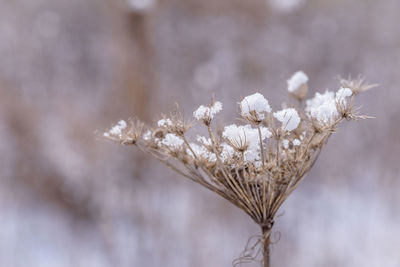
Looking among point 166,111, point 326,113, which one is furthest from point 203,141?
point 166,111

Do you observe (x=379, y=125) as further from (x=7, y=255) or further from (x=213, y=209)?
(x=7, y=255)

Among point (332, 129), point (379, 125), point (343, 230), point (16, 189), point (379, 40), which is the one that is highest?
point (379, 40)

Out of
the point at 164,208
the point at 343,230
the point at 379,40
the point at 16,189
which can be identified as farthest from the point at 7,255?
the point at 379,40

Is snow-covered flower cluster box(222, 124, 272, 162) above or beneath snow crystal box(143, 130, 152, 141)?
beneath

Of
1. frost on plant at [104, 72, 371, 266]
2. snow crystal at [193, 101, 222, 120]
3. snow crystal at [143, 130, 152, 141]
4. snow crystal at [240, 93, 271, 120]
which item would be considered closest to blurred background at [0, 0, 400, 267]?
snow crystal at [143, 130, 152, 141]

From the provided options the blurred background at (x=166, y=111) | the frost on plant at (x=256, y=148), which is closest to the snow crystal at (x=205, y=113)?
the frost on plant at (x=256, y=148)

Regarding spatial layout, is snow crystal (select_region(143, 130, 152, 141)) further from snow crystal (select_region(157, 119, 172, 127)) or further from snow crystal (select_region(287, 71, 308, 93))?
snow crystal (select_region(287, 71, 308, 93))

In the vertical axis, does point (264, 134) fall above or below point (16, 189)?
below
